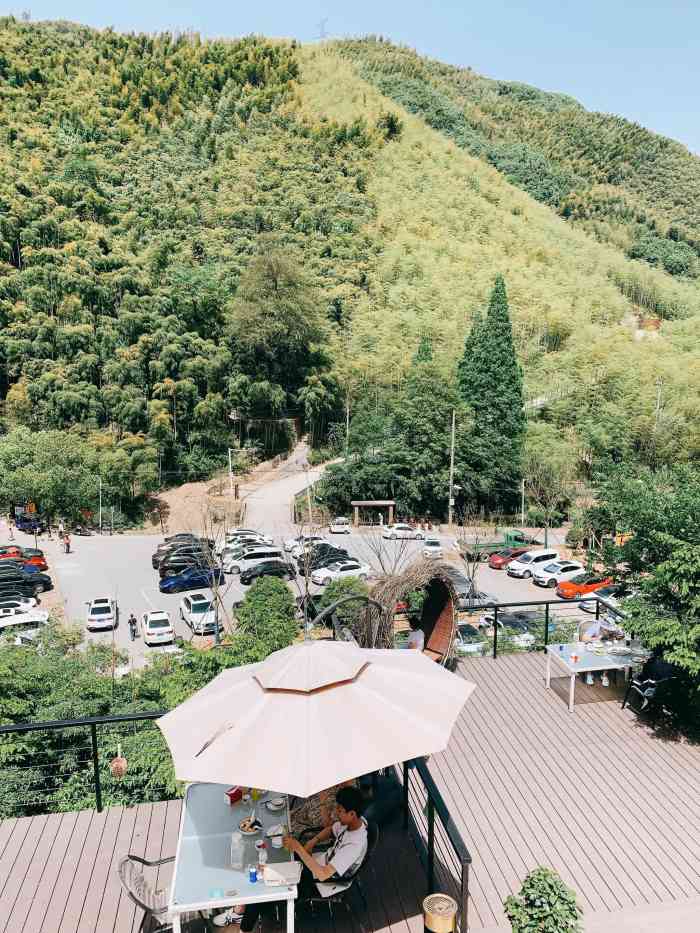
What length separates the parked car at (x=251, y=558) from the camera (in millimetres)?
21722

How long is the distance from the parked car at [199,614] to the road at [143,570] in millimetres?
348

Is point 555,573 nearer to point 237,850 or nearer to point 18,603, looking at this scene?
point 18,603

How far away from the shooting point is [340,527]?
27609mm

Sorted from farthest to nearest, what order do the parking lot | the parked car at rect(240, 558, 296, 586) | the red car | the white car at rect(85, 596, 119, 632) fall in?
the red car, the parked car at rect(240, 558, 296, 586), the parking lot, the white car at rect(85, 596, 119, 632)

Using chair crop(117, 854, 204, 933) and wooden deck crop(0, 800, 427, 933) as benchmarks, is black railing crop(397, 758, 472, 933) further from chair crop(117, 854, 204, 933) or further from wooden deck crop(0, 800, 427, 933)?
chair crop(117, 854, 204, 933)

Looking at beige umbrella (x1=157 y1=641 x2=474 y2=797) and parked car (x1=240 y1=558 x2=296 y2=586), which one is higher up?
beige umbrella (x1=157 y1=641 x2=474 y2=797)

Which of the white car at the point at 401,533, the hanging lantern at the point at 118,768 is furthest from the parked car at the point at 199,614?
the hanging lantern at the point at 118,768

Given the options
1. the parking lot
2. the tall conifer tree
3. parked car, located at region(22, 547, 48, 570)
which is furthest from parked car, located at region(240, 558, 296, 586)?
the tall conifer tree

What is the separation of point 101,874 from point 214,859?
3.17 feet

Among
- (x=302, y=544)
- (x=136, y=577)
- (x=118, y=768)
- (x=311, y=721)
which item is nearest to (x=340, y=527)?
(x=302, y=544)

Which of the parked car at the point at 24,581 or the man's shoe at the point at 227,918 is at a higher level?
the man's shoe at the point at 227,918

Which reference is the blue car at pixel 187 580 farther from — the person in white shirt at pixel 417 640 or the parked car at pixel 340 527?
the person in white shirt at pixel 417 640

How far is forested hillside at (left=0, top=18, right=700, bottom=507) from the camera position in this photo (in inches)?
1353

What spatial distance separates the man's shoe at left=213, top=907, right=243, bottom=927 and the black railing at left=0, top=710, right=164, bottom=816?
1.33 meters
